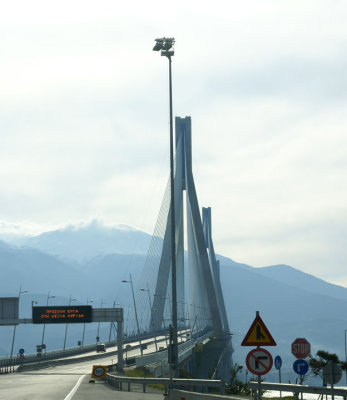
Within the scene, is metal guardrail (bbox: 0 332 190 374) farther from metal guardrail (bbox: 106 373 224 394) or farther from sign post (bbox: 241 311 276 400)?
sign post (bbox: 241 311 276 400)

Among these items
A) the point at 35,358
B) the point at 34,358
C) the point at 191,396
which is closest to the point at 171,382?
the point at 191,396

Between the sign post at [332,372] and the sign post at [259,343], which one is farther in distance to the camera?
the sign post at [332,372]

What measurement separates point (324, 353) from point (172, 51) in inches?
772

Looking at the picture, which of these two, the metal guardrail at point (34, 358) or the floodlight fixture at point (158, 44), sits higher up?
the floodlight fixture at point (158, 44)

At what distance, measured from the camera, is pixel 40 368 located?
300ft

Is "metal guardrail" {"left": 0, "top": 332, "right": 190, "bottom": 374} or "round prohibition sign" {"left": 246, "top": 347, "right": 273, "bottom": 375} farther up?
"metal guardrail" {"left": 0, "top": 332, "right": 190, "bottom": 374}

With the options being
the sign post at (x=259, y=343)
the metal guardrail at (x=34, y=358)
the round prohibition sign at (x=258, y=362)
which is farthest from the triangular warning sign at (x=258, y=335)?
the metal guardrail at (x=34, y=358)

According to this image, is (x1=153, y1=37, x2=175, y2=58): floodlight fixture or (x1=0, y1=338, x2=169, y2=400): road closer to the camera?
(x1=0, y1=338, x2=169, y2=400): road

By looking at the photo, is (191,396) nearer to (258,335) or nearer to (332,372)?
(332,372)

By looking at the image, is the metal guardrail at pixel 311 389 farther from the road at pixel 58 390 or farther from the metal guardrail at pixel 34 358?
the metal guardrail at pixel 34 358

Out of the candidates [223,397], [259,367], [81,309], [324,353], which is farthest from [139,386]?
[81,309]

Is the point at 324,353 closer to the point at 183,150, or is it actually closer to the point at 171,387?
the point at 171,387

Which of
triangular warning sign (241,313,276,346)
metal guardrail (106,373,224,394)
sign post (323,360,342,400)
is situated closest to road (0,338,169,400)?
metal guardrail (106,373,224,394)

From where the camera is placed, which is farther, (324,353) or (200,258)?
(200,258)
